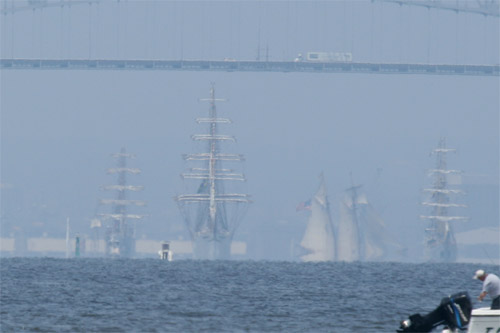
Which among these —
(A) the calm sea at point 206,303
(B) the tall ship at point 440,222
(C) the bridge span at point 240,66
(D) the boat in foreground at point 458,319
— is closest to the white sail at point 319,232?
(C) the bridge span at point 240,66

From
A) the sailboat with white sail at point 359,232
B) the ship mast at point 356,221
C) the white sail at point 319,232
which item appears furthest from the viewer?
the ship mast at point 356,221

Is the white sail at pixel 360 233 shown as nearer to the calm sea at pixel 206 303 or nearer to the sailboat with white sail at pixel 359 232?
the sailboat with white sail at pixel 359 232

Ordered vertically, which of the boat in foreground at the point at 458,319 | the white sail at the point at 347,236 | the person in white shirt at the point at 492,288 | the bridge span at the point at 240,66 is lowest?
the boat in foreground at the point at 458,319

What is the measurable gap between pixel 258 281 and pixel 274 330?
67.9 ft

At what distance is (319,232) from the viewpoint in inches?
4660

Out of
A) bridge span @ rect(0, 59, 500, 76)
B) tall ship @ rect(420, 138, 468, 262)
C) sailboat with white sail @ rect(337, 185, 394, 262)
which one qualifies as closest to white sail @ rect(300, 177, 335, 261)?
sailboat with white sail @ rect(337, 185, 394, 262)

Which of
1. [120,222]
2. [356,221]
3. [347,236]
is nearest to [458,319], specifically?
[347,236]

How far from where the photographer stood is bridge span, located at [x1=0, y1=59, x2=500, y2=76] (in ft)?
393

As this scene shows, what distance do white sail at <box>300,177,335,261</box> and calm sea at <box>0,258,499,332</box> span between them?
66.1 meters

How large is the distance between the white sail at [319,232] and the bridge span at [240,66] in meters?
12.7

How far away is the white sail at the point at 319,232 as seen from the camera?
116375mm

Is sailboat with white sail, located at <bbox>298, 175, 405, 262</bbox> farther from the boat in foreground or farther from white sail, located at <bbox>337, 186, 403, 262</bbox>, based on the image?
the boat in foreground

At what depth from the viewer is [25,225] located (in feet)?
569

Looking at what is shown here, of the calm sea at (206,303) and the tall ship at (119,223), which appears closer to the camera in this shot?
the calm sea at (206,303)
